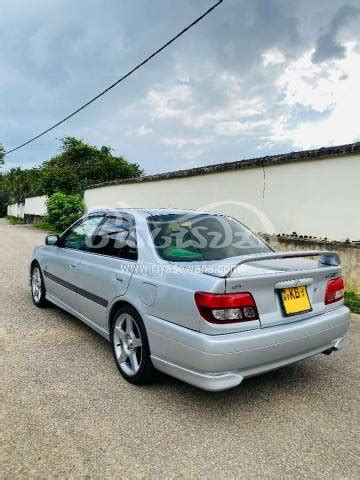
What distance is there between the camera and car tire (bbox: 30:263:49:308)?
191 inches

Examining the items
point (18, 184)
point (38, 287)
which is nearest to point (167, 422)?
point (38, 287)

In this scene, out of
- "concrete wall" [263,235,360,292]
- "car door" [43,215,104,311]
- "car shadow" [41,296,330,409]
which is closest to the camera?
"car shadow" [41,296,330,409]

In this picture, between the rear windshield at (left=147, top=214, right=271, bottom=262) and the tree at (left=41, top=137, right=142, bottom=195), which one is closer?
the rear windshield at (left=147, top=214, right=271, bottom=262)

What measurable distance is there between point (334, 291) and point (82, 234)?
105 inches

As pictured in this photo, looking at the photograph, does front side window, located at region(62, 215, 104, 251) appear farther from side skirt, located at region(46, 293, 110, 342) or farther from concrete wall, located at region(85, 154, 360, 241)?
concrete wall, located at region(85, 154, 360, 241)

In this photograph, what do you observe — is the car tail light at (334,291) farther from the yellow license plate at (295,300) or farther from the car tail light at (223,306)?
the car tail light at (223,306)

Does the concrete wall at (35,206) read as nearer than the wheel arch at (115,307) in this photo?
No

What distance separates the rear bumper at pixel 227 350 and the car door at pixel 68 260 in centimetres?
153

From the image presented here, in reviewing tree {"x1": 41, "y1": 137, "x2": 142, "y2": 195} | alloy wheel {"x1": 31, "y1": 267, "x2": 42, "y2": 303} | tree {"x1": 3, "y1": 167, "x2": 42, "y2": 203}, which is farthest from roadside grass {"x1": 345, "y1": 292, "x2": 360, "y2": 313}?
tree {"x1": 3, "y1": 167, "x2": 42, "y2": 203}

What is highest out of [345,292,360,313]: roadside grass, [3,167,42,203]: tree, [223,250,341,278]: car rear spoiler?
[3,167,42,203]: tree

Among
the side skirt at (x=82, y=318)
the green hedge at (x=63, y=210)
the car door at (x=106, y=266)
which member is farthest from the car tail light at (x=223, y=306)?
the green hedge at (x=63, y=210)

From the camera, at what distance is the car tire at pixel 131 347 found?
9.20ft

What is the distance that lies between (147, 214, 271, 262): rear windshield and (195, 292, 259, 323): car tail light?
59 centimetres

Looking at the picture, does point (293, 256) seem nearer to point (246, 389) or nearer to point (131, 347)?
point (246, 389)
